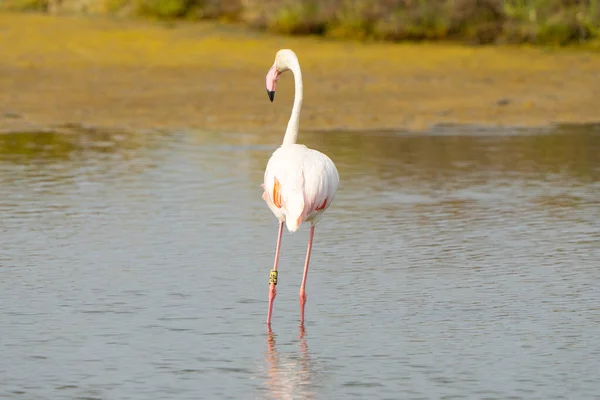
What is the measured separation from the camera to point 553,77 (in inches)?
799

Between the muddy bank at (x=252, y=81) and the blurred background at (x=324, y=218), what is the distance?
80 mm

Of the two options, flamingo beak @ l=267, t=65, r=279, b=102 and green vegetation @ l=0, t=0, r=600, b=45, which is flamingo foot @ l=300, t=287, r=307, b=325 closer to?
flamingo beak @ l=267, t=65, r=279, b=102

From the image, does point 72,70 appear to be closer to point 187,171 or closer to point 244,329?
point 187,171

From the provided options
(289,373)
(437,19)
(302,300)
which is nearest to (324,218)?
(302,300)

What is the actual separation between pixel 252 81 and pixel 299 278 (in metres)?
11.1

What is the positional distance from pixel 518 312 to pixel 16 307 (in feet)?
9.11

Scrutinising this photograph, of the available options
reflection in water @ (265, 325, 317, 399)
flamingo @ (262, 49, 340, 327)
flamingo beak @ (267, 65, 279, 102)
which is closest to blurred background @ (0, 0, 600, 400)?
reflection in water @ (265, 325, 317, 399)

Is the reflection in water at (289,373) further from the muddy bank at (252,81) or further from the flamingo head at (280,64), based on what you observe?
the muddy bank at (252,81)

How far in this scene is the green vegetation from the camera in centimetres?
2353

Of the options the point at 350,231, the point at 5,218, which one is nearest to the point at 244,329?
the point at 350,231

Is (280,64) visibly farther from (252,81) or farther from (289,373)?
(252,81)

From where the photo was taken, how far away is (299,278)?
8.74 meters

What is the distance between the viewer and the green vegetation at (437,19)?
77.2 ft

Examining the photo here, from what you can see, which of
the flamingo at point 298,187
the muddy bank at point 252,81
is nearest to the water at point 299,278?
the flamingo at point 298,187
